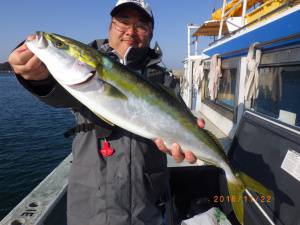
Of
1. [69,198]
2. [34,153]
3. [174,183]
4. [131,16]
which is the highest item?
[131,16]

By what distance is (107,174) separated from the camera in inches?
104

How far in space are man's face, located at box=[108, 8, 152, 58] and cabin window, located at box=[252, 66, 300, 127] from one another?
12.5ft

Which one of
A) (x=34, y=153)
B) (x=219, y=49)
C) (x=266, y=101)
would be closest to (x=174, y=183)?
(x=266, y=101)

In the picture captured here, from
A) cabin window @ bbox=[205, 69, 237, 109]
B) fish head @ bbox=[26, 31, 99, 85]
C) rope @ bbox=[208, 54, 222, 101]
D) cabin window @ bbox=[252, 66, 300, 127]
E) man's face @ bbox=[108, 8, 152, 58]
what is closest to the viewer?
fish head @ bbox=[26, 31, 99, 85]

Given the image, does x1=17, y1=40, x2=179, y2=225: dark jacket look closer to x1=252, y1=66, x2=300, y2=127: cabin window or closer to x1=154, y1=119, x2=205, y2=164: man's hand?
x1=154, y1=119, x2=205, y2=164: man's hand

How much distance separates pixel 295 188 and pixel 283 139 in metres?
0.61

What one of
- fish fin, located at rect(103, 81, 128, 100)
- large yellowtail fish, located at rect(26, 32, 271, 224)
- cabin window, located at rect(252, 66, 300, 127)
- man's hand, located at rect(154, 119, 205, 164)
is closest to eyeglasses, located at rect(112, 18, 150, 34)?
large yellowtail fish, located at rect(26, 32, 271, 224)

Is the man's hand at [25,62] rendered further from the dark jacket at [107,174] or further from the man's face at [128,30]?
the man's face at [128,30]

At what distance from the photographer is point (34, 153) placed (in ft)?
48.0

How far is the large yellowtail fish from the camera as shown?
89.4 inches

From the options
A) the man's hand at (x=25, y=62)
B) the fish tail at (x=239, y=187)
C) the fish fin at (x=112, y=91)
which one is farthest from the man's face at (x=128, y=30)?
the fish tail at (x=239, y=187)

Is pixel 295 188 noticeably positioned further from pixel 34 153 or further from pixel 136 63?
pixel 34 153

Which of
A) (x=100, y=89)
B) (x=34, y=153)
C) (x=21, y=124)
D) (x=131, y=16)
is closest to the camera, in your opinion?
(x=100, y=89)

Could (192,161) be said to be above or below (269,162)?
above
